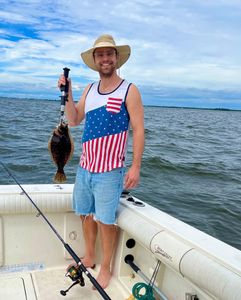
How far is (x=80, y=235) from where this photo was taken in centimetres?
381

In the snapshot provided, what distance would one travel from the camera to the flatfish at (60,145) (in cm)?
307

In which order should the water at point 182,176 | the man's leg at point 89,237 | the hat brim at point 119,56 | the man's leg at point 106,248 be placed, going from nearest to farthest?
the hat brim at point 119,56
the man's leg at point 106,248
the man's leg at point 89,237
the water at point 182,176

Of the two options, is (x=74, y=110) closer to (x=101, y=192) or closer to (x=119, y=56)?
(x=119, y=56)

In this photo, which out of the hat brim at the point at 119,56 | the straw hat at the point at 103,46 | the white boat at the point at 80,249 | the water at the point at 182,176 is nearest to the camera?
the white boat at the point at 80,249

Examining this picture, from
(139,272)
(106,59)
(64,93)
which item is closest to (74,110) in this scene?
(64,93)

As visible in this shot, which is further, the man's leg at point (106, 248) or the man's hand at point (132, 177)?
the man's leg at point (106, 248)

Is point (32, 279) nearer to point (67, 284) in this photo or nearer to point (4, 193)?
point (67, 284)

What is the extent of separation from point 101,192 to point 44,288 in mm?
1047

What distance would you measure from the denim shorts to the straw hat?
0.93m

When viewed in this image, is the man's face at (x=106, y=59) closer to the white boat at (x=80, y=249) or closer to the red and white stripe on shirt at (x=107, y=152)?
the red and white stripe on shirt at (x=107, y=152)

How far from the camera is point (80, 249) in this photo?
3.84 meters

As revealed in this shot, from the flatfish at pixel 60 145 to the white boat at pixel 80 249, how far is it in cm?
46

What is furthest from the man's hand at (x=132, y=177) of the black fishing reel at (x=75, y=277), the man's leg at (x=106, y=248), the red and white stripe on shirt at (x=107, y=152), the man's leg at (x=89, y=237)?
the black fishing reel at (x=75, y=277)

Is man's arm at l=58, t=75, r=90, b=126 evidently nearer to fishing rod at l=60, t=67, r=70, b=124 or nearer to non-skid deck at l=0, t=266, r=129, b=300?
fishing rod at l=60, t=67, r=70, b=124
